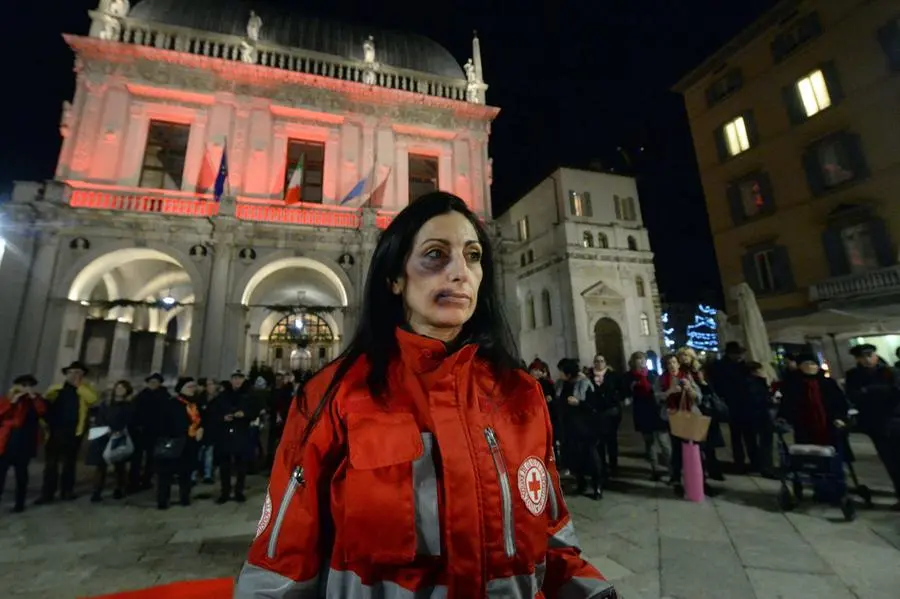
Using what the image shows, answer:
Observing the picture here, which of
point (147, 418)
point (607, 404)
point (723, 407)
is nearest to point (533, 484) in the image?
point (607, 404)

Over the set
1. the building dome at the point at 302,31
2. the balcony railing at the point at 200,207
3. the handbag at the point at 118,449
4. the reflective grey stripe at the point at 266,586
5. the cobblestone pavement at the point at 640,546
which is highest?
the building dome at the point at 302,31

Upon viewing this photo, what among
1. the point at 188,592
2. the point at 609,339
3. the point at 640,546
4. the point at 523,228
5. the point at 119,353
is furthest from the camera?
the point at 523,228

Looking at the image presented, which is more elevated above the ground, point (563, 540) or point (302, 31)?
point (302, 31)

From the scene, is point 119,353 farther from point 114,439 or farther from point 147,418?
point 147,418

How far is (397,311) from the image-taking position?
1.72m

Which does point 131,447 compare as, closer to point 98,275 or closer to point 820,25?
point 98,275

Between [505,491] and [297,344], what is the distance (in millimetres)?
17203

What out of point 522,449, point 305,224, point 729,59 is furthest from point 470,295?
point 729,59

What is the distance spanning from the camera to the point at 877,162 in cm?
1376

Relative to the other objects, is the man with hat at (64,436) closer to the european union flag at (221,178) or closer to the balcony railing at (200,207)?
the european union flag at (221,178)

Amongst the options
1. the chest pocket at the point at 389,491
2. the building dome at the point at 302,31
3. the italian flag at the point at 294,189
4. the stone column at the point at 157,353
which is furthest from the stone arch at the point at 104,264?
the chest pocket at the point at 389,491

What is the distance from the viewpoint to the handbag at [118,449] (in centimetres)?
602

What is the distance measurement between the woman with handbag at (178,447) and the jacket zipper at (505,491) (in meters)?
6.45

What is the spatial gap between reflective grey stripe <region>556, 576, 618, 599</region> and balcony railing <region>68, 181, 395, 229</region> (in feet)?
44.9
